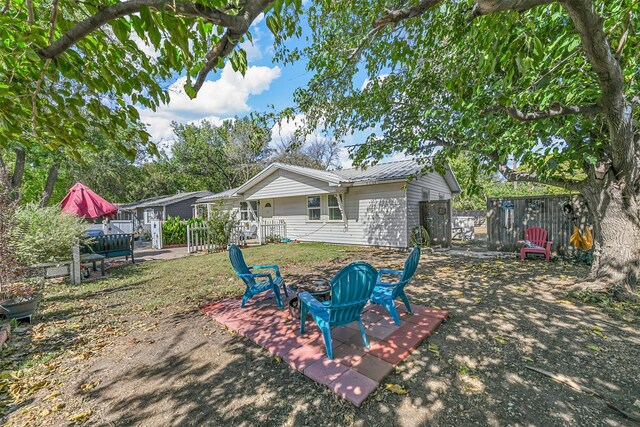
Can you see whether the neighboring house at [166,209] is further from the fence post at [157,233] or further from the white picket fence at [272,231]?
the white picket fence at [272,231]

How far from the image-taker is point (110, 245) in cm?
819

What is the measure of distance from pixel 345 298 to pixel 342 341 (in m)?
0.80

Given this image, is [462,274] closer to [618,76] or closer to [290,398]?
[618,76]

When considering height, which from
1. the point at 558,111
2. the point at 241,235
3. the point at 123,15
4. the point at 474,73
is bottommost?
the point at 241,235

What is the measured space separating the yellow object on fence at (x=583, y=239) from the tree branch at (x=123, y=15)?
10364mm

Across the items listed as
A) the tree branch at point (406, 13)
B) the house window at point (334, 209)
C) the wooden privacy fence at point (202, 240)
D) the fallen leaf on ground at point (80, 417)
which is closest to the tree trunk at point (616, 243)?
the tree branch at point (406, 13)

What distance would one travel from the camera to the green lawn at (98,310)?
2914 mm

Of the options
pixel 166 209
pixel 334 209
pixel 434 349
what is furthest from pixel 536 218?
pixel 166 209

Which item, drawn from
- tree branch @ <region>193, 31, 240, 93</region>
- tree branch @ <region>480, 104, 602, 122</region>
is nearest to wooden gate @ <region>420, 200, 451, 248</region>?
tree branch @ <region>480, 104, 602, 122</region>

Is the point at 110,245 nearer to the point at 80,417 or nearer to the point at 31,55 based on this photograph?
the point at 80,417

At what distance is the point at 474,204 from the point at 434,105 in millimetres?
21388

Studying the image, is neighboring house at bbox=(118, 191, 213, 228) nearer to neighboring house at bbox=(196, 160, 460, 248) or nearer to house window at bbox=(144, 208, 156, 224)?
house window at bbox=(144, 208, 156, 224)

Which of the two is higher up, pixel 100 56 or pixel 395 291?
pixel 100 56

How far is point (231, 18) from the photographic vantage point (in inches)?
65.1
